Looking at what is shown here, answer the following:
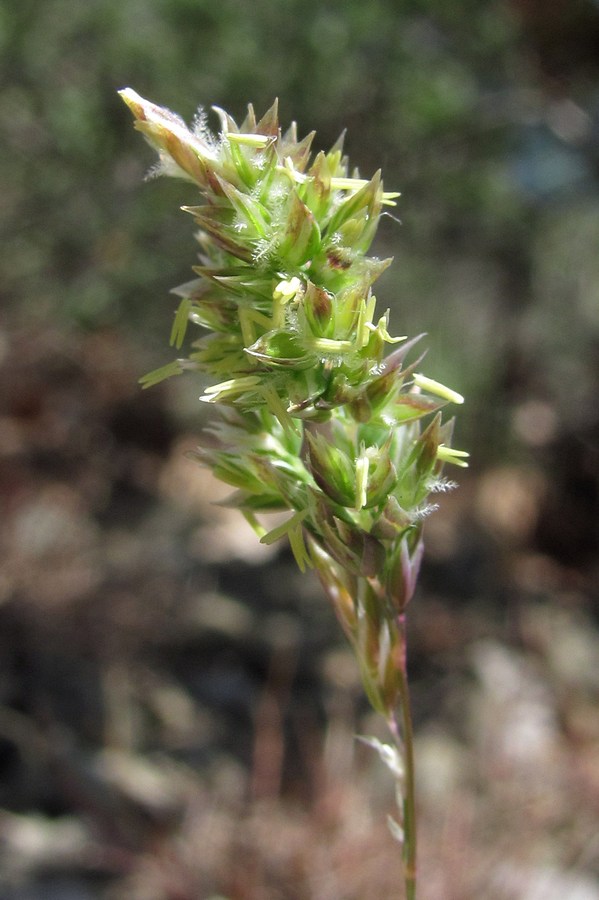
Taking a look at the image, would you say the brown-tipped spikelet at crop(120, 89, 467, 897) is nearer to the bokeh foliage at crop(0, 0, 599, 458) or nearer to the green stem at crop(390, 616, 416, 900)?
the green stem at crop(390, 616, 416, 900)

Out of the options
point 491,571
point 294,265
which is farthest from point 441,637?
point 294,265

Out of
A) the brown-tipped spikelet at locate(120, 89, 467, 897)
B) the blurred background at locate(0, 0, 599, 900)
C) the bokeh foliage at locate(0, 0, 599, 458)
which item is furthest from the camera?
the bokeh foliage at locate(0, 0, 599, 458)

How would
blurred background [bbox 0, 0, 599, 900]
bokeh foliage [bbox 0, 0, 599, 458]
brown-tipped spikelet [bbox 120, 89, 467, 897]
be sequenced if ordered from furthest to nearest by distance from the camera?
bokeh foliage [bbox 0, 0, 599, 458]
blurred background [bbox 0, 0, 599, 900]
brown-tipped spikelet [bbox 120, 89, 467, 897]

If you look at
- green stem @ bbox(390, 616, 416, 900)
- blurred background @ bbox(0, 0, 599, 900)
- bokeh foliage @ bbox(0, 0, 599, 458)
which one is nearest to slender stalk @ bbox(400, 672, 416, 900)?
green stem @ bbox(390, 616, 416, 900)

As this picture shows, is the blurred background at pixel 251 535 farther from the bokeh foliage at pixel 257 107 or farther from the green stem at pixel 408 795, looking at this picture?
the green stem at pixel 408 795

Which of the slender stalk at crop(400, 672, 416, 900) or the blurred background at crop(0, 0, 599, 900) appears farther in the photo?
the blurred background at crop(0, 0, 599, 900)

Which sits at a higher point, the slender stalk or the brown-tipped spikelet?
the brown-tipped spikelet

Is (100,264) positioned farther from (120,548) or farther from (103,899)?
(103,899)

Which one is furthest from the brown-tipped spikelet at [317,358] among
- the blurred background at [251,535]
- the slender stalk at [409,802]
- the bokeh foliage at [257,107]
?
the bokeh foliage at [257,107]

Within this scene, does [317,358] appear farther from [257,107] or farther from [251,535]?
[251,535]
